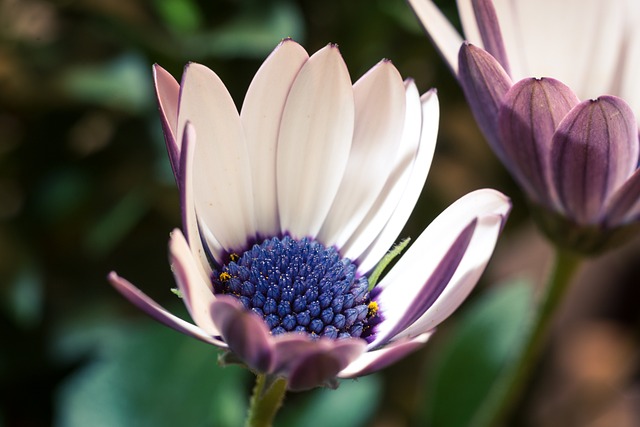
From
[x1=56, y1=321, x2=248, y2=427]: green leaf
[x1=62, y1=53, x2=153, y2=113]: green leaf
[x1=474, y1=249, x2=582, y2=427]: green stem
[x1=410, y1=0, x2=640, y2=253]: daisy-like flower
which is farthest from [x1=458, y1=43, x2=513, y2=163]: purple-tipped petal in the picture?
[x1=62, y1=53, x2=153, y2=113]: green leaf

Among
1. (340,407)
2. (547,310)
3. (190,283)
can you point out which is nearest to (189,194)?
(190,283)

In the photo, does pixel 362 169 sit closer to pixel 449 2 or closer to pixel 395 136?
pixel 395 136

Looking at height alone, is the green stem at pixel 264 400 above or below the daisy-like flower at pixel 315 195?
below

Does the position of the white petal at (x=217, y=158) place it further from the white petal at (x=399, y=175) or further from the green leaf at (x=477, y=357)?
the green leaf at (x=477, y=357)

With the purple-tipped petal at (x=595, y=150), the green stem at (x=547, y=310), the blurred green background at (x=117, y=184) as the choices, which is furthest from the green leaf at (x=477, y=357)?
the purple-tipped petal at (x=595, y=150)

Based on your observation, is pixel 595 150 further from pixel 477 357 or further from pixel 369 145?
pixel 477 357

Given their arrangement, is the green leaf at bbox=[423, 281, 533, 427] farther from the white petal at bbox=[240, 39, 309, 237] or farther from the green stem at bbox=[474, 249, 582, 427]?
the white petal at bbox=[240, 39, 309, 237]
